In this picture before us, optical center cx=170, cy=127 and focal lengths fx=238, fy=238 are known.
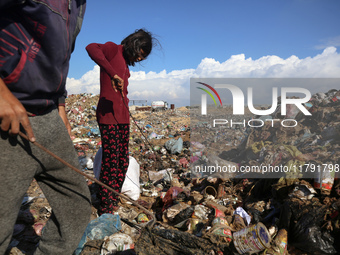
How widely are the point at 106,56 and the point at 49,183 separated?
1.54m

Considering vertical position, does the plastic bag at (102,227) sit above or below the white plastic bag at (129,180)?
below

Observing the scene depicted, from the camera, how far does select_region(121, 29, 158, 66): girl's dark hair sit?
231cm

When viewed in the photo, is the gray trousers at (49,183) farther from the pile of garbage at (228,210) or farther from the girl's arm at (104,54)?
the girl's arm at (104,54)

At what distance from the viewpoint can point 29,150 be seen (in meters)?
0.95

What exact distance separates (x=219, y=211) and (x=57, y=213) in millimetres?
1825

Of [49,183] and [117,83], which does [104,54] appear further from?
[49,183]

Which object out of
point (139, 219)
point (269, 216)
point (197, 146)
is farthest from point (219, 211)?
point (197, 146)

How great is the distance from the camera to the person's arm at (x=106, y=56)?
2.14m

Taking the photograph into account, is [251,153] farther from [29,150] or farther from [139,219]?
[29,150]

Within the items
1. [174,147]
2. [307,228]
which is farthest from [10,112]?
[174,147]

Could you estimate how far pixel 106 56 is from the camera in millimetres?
2334

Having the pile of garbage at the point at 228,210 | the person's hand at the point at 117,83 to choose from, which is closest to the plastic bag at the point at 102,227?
the pile of garbage at the point at 228,210

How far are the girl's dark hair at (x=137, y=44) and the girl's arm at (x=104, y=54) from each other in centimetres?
13

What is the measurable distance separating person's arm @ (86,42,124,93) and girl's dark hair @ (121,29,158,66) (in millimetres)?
137
